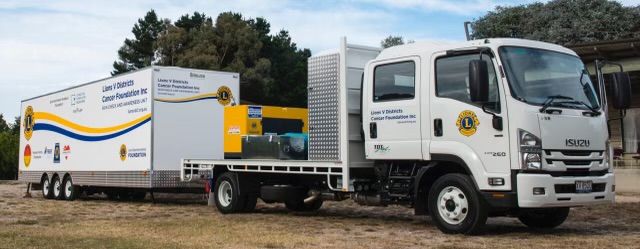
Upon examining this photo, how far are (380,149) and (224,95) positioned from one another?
24.9 ft

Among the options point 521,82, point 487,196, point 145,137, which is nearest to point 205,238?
point 487,196

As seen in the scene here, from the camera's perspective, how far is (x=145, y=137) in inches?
649

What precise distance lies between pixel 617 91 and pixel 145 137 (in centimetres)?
1043

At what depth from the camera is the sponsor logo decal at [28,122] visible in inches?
898

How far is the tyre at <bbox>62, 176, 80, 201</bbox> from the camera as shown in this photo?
1973 centimetres

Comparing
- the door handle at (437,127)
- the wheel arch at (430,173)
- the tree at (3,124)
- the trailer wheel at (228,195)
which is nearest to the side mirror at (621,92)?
the wheel arch at (430,173)

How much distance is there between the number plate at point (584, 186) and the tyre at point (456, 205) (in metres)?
1.24

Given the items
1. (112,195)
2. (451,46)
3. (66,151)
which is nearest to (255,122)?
(451,46)

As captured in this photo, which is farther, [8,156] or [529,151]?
[8,156]

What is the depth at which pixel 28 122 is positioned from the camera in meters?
23.1

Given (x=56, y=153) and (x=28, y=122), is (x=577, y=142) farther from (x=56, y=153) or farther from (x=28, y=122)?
(x=28, y=122)

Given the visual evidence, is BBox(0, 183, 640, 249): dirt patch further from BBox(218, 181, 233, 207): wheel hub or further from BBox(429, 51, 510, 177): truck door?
BBox(429, 51, 510, 177): truck door

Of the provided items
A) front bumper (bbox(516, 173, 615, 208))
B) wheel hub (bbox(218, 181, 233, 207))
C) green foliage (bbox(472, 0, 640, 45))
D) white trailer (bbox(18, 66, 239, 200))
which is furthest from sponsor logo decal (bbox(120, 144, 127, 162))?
green foliage (bbox(472, 0, 640, 45))

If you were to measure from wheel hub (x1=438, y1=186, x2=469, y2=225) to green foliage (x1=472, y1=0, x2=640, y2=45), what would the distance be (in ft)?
90.2
